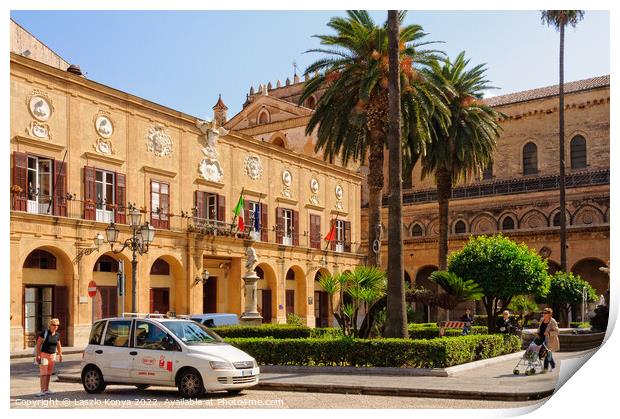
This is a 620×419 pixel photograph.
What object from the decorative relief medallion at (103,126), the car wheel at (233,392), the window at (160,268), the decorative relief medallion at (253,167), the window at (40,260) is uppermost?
the decorative relief medallion at (103,126)

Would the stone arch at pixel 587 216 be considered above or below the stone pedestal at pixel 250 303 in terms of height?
above

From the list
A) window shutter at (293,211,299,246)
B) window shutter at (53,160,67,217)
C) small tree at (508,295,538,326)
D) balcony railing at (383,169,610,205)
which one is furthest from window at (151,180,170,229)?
balcony railing at (383,169,610,205)

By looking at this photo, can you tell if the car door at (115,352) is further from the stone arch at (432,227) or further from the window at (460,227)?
the stone arch at (432,227)

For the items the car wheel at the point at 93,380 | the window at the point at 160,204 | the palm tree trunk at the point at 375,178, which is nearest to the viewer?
the car wheel at the point at 93,380

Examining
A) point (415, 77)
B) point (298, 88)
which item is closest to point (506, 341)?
point (415, 77)

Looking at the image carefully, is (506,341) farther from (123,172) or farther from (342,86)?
(123,172)

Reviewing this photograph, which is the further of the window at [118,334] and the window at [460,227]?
the window at [460,227]

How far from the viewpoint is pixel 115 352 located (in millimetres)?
16141

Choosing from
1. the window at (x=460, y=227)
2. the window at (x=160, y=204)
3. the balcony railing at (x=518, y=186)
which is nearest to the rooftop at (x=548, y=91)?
the balcony railing at (x=518, y=186)

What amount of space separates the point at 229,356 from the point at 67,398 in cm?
329

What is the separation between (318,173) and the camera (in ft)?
165

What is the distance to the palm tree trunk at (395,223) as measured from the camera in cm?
2111

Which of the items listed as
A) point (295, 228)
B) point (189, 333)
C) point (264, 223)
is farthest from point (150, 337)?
point (295, 228)

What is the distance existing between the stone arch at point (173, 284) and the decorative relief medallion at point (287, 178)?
10585 millimetres
